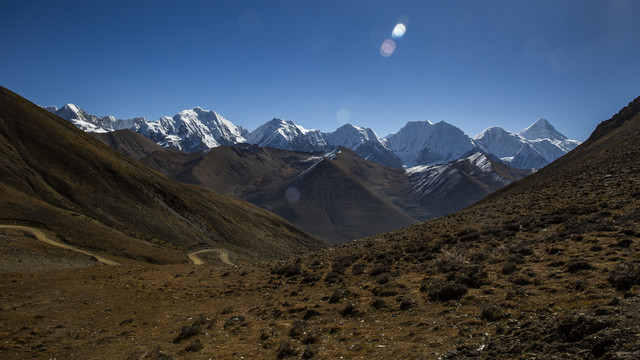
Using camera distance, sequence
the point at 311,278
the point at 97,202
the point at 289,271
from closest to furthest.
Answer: the point at 311,278
the point at 289,271
the point at 97,202

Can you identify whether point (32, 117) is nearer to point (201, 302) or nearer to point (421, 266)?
point (201, 302)

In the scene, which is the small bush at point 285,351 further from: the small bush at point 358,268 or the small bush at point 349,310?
the small bush at point 358,268

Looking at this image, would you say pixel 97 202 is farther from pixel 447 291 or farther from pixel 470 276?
pixel 470 276

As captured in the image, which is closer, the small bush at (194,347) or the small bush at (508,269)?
the small bush at (194,347)

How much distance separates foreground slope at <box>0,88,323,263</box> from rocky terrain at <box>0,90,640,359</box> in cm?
2717

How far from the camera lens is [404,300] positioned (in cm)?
1466

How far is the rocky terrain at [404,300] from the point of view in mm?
9578

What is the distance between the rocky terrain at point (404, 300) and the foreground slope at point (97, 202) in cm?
2717

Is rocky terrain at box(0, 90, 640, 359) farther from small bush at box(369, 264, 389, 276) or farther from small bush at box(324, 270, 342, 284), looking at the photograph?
small bush at box(324, 270, 342, 284)

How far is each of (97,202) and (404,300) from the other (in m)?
76.5

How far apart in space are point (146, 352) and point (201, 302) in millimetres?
9154

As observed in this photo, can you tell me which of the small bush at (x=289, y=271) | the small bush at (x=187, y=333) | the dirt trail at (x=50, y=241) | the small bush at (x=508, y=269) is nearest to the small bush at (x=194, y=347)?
the small bush at (x=187, y=333)

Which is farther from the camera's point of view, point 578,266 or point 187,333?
point 187,333

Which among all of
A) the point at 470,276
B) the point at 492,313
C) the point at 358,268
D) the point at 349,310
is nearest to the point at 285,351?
the point at 349,310
